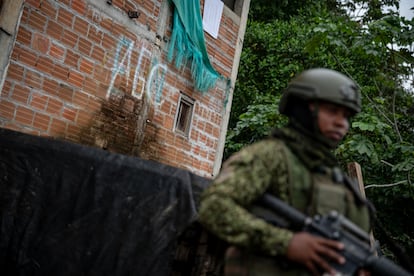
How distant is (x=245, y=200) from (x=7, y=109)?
417 cm

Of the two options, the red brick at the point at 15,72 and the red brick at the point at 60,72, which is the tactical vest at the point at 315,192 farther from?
the red brick at the point at 60,72

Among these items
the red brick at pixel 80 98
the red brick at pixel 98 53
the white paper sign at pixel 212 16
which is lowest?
the red brick at pixel 80 98

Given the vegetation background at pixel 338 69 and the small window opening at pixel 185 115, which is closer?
the small window opening at pixel 185 115

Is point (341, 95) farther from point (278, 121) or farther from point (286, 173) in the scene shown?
point (278, 121)

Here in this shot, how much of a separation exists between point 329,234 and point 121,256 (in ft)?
8.42

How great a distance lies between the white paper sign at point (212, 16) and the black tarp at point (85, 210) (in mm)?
4327

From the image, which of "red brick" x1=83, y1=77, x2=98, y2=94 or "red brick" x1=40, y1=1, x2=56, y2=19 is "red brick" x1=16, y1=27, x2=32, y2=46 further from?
"red brick" x1=83, y1=77, x2=98, y2=94

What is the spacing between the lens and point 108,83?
655 centimetres

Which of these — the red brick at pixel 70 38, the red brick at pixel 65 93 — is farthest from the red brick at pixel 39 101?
the red brick at pixel 70 38

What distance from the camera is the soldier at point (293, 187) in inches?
82.2

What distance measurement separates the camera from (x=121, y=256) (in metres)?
4.20

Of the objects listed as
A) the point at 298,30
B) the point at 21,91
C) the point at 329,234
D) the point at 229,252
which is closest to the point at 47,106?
the point at 21,91

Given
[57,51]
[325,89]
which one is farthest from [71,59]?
[325,89]

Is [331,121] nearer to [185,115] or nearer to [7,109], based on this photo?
[7,109]
